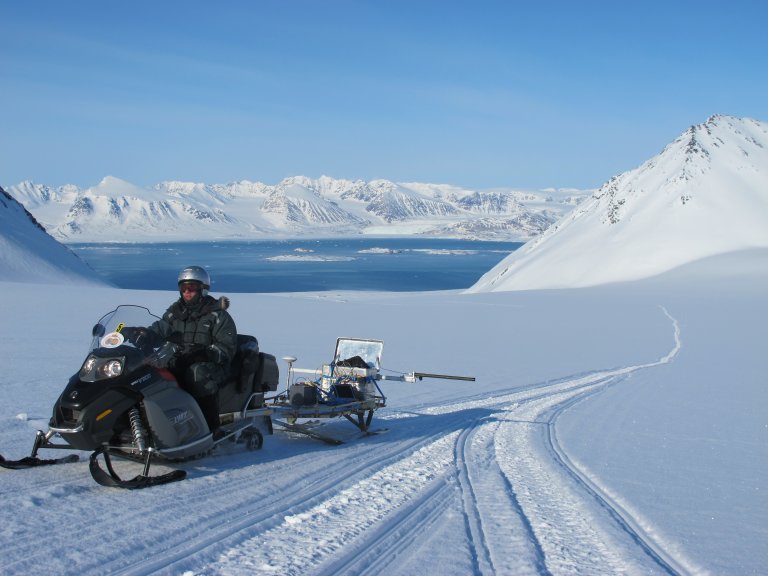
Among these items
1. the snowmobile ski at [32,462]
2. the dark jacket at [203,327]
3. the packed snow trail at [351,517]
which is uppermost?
the dark jacket at [203,327]

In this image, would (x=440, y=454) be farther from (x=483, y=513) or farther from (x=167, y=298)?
(x=167, y=298)

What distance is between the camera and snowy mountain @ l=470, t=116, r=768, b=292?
5528 cm

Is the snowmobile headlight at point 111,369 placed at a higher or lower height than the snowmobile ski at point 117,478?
higher

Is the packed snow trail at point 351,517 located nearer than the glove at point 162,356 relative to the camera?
Yes

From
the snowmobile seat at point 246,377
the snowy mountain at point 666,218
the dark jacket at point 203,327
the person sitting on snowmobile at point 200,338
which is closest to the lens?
the person sitting on snowmobile at point 200,338

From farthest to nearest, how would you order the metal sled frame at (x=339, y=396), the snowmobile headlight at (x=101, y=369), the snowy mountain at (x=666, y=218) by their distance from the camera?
the snowy mountain at (x=666, y=218) < the metal sled frame at (x=339, y=396) < the snowmobile headlight at (x=101, y=369)

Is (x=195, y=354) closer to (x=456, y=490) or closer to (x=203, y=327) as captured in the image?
(x=203, y=327)

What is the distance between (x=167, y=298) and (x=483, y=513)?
22.8 m

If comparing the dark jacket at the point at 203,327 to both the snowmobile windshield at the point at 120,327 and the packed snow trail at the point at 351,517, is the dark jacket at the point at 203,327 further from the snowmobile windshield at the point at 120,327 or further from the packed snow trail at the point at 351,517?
the packed snow trail at the point at 351,517

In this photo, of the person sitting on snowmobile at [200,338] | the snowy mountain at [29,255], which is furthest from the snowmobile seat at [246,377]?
the snowy mountain at [29,255]

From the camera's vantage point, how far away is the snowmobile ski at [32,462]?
521cm

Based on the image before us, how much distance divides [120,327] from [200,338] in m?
0.78

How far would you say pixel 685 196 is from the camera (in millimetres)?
63375

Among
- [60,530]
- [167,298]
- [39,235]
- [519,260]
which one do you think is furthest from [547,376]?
[519,260]
